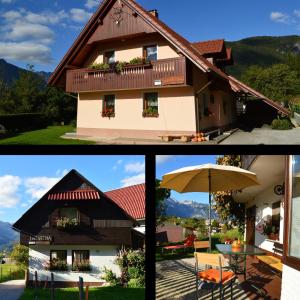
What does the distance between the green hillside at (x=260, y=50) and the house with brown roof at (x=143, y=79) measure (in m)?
0.08

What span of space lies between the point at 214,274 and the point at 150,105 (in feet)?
3.67

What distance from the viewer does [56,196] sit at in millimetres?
3094

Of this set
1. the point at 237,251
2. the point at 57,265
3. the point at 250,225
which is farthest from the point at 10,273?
the point at 250,225

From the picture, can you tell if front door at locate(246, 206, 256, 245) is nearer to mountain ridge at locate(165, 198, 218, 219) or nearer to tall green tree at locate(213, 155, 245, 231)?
tall green tree at locate(213, 155, 245, 231)

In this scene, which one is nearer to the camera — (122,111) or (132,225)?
(132,225)

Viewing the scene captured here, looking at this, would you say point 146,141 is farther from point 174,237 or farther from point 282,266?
point 282,266

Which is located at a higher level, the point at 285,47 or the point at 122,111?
the point at 285,47

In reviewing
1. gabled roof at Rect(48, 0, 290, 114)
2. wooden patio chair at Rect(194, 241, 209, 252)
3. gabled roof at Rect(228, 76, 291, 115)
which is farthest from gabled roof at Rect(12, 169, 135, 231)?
gabled roof at Rect(228, 76, 291, 115)

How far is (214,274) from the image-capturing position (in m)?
3.07

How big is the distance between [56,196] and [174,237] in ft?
2.54

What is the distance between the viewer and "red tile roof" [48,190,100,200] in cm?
307

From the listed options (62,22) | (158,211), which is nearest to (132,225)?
(158,211)

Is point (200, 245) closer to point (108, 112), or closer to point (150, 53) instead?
point (108, 112)

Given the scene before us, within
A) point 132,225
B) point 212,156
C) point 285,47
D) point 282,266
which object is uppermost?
point 285,47
